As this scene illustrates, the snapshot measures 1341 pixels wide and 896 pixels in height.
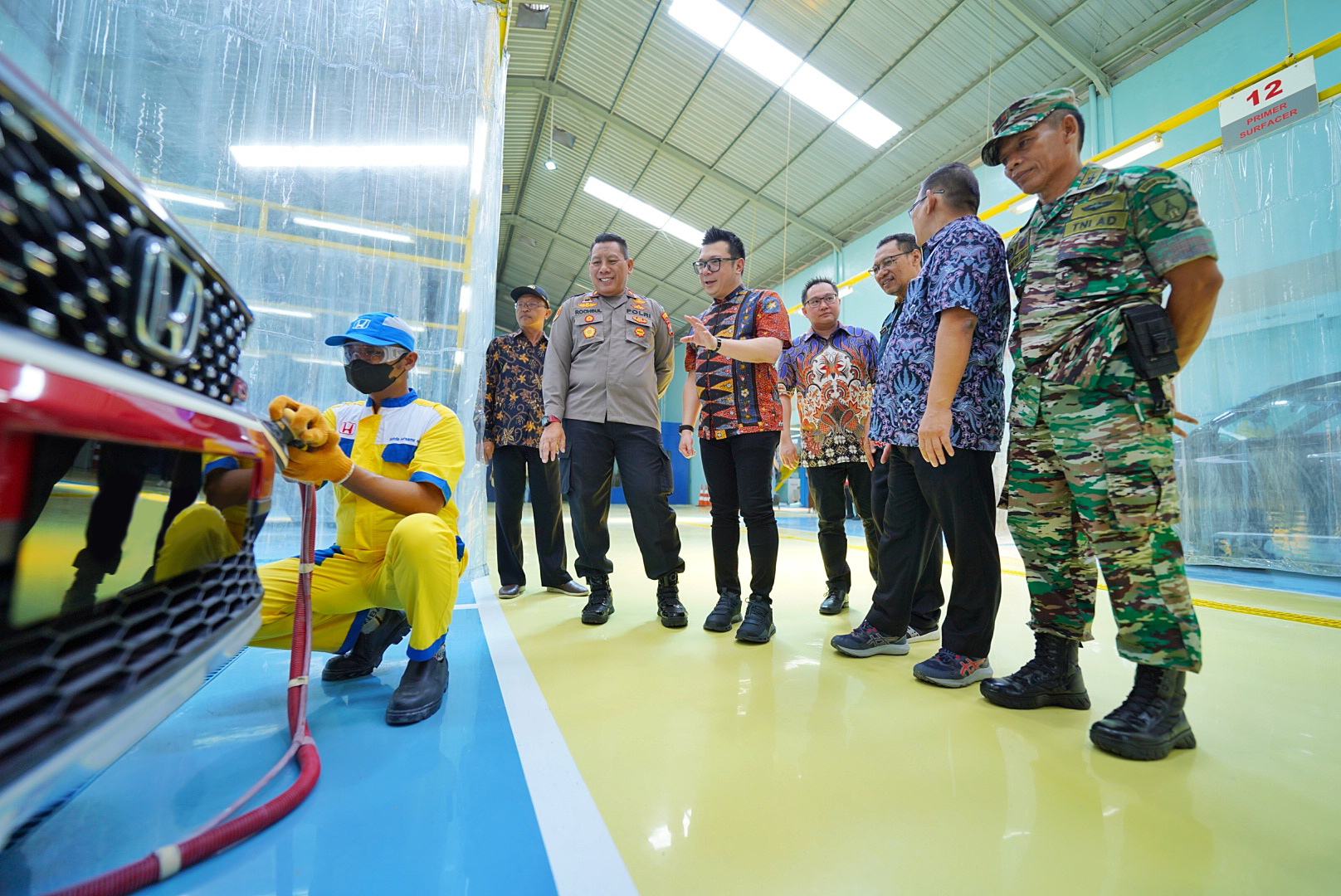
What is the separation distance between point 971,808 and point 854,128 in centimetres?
811

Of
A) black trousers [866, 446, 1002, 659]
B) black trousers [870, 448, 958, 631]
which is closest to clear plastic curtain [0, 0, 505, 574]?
black trousers [870, 448, 958, 631]

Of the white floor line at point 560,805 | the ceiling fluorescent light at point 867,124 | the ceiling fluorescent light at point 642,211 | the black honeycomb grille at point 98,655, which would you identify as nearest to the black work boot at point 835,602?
the white floor line at point 560,805

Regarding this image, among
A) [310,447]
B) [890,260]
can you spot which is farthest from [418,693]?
[890,260]

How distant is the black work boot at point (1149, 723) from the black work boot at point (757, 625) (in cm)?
102

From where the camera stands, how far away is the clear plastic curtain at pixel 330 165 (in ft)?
10.5

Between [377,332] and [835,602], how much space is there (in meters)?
2.18

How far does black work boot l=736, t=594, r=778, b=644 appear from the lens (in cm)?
210

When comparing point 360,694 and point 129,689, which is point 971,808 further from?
point 360,694

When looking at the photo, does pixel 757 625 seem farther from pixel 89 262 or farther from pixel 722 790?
pixel 89 262

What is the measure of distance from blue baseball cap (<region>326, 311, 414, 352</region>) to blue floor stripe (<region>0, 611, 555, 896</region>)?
3.08ft

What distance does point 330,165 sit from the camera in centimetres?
341

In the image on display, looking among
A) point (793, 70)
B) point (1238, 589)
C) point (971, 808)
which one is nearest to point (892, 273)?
point (971, 808)

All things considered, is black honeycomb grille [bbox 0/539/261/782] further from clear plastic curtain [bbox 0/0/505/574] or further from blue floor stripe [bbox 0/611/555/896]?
clear plastic curtain [bbox 0/0/505/574]

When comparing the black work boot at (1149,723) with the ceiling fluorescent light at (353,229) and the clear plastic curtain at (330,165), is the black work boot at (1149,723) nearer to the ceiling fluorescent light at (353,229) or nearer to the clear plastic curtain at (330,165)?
the clear plastic curtain at (330,165)
